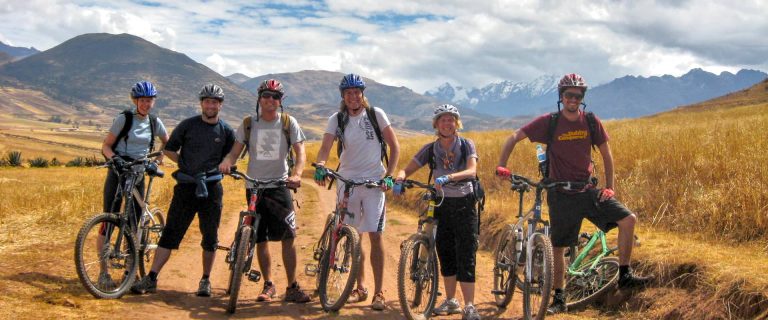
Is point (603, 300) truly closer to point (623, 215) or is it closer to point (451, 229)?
point (623, 215)

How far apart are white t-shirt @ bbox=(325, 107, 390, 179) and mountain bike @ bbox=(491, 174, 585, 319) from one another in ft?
5.28

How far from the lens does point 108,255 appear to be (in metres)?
6.97

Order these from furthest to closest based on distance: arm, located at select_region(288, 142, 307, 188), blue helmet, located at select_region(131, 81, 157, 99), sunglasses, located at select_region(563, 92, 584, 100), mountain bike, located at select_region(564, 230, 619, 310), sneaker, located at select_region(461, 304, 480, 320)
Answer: blue helmet, located at select_region(131, 81, 157, 99), mountain bike, located at select_region(564, 230, 619, 310), arm, located at select_region(288, 142, 307, 188), sunglasses, located at select_region(563, 92, 584, 100), sneaker, located at select_region(461, 304, 480, 320)

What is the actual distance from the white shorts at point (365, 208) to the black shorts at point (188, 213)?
1.62 m

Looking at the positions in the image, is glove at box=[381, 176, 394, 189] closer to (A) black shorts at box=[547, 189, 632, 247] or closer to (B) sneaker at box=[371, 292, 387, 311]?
(B) sneaker at box=[371, 292, 387, 311]

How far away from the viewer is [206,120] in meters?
7.35

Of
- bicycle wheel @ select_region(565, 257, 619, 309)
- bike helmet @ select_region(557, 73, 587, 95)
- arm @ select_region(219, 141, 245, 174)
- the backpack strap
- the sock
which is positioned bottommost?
bicycle wheel @ select_region(565, 257, 619, 309)

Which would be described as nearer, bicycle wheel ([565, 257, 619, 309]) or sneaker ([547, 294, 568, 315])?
sneaker ([547, 294, 568, 315])

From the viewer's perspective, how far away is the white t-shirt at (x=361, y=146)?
6996 mm

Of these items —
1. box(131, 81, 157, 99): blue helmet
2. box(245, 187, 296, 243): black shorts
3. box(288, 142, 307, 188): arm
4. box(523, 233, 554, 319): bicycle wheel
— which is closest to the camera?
box(523, 233, 554, 319): bicycle wheel

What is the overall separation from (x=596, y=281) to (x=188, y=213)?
16.8ft

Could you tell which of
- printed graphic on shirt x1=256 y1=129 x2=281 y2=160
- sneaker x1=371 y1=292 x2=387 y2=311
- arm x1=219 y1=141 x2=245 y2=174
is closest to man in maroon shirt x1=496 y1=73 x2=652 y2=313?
sneaker x1=371 y1=292 x2=387 y2=311

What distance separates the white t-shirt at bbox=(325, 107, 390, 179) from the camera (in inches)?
275

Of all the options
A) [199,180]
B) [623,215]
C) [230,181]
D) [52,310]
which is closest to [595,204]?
[623,215]
